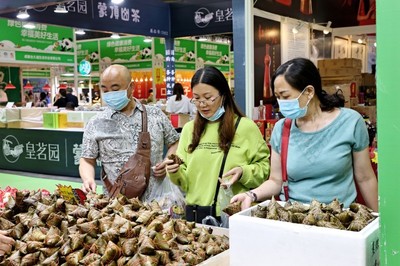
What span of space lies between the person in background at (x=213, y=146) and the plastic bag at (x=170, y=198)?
83 millimetres

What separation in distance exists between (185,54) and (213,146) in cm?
1695

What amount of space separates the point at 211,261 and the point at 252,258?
0.85 ft

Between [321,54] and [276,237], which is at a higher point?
[321,54]

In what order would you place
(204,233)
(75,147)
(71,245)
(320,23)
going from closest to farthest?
(71,245) < (204,233) < (320,23) < (75,147)

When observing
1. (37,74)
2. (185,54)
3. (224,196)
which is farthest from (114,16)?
(37,74)

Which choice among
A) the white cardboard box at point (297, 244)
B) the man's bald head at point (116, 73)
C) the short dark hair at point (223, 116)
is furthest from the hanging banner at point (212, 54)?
the white cardboard box at point (297, 244)

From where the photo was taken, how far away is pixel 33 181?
858 centimetres

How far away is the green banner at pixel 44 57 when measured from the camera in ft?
45.8

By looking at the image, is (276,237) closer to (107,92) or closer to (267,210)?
(267,210)

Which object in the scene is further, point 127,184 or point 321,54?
point 321,54

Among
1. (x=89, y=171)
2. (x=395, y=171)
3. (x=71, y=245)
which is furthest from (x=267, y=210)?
(x=89, y=171)

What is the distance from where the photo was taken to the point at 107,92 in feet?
10.1

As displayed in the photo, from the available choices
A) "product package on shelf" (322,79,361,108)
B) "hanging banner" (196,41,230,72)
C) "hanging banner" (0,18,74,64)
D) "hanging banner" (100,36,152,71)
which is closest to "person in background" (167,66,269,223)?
"product package on shelf" (322,79,361,108)

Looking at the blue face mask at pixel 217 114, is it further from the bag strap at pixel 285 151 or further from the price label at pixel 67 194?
the price label at pixel 67 194
